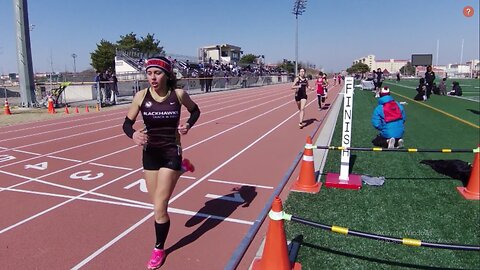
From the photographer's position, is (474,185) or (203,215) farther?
(474,185)

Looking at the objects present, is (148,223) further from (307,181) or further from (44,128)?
(44,128)

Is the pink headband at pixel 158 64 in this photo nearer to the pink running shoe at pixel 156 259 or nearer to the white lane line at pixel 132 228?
the pink running shoe at pixel 156 259

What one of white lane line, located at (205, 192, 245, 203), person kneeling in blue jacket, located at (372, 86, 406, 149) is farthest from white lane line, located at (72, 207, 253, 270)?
person kneeling in blue jacket, located at (372, 86, 406, 149)

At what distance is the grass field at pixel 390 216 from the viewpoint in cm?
364

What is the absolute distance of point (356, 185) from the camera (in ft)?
18.8

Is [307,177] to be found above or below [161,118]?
below

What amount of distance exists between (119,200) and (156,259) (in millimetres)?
2147

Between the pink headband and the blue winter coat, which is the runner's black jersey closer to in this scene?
the pink headband

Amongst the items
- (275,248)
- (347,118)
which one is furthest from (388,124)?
(275,248)

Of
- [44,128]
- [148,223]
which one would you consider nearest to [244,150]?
[148,223]

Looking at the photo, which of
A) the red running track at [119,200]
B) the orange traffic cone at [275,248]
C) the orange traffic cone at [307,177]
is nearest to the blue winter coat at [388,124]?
the red running track at [119,200]

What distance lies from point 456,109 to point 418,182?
481 inches

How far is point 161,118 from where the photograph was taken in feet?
11.9

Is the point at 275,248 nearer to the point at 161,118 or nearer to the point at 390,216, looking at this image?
the point at 161,118
